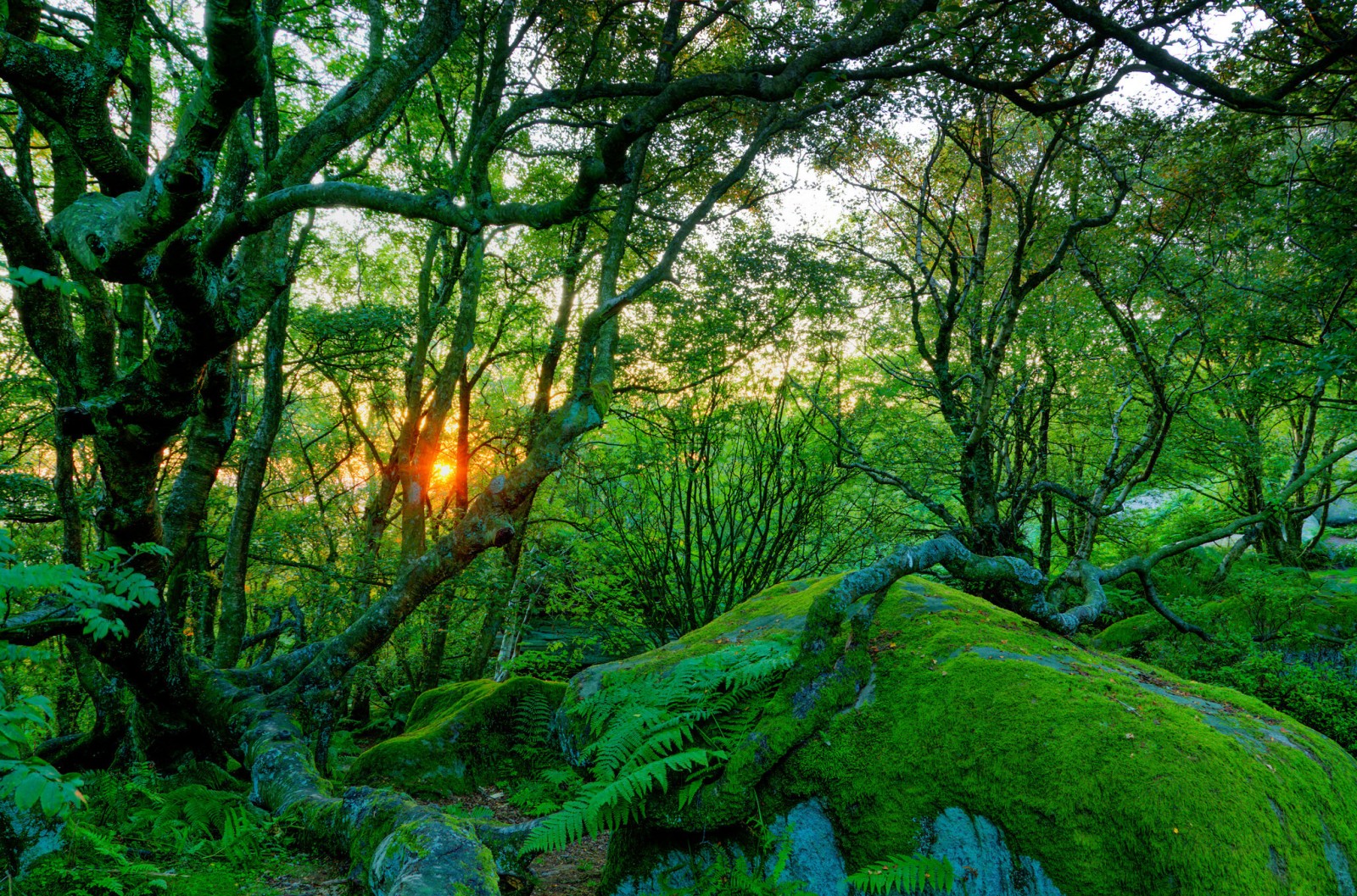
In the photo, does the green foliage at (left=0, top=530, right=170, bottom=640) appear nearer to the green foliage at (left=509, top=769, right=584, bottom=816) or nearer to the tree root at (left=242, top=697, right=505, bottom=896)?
the tree root at (left=242, top=697, right=505, bottom=896)

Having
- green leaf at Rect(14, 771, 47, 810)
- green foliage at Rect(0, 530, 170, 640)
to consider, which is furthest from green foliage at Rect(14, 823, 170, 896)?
green leaf at Rect(14, 771, 47, 810)

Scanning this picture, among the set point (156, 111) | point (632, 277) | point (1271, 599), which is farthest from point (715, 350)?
point (156, 111)

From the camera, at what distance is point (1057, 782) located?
2.28 metres

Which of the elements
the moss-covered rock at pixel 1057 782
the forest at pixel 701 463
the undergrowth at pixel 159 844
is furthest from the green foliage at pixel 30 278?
the moss-covered rock at pixel 1057 782

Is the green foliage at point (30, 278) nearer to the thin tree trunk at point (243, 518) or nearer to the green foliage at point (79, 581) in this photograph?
the green foliage at point (79, 581)

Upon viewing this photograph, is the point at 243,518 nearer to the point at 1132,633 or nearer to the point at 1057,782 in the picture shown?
the point at 1057,782

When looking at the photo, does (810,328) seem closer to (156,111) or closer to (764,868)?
(764,868)

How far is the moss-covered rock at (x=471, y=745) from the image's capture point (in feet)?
17.9

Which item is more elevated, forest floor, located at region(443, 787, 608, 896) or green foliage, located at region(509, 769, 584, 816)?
green foliage, located at region(509, 769, 584, 816)

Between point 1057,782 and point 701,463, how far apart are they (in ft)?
16.4

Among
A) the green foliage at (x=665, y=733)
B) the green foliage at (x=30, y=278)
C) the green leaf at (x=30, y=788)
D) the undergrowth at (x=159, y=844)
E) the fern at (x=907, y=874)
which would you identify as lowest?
the undergrowth at (x=159, y=844)

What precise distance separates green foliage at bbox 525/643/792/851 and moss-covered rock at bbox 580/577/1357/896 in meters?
0.22

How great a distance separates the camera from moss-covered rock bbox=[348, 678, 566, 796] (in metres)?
5.46

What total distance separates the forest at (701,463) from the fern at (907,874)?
25mm
